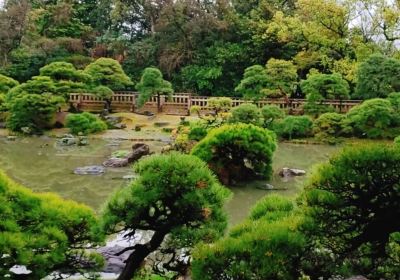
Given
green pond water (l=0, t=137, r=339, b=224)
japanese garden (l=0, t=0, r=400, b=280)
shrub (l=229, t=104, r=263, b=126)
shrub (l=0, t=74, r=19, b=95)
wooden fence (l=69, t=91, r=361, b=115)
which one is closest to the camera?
japanese garden (l=0, t=0, r=400, b=280)

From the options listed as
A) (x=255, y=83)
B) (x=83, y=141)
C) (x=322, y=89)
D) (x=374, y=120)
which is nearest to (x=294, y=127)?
(x=322, y=89)

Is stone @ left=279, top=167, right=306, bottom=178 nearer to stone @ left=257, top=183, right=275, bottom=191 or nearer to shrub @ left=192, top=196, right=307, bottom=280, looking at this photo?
stone @ left=257, top=183, right=275, bottom=191

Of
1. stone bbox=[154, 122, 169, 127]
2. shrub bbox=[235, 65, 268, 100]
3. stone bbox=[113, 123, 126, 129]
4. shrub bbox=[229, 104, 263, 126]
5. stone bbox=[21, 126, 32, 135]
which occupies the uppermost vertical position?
shrub bbox=[235, 65, 268, 100]

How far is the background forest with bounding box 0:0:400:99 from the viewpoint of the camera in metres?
19.8

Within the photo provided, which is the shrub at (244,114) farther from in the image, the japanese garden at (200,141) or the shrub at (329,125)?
the shrub at (329,125)

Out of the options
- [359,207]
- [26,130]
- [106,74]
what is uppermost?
[106,74]

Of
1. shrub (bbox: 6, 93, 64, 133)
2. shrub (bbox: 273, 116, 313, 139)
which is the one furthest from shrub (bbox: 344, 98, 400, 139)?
shrub (bbox: 6, 93, 64, 133)

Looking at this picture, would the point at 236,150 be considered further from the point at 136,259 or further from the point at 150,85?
the point at 150,85

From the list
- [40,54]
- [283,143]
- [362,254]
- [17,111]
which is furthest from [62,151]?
Result: [362,254]

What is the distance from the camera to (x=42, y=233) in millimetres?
3971

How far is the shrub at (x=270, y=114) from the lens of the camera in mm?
15938

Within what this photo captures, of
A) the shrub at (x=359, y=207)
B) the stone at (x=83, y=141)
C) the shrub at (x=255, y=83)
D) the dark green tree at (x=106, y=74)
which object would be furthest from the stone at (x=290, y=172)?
the dark green tree at (x=106, y=74)

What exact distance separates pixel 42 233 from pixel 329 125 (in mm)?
13169

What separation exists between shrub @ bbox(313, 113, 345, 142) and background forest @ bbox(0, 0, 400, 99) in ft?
7.90
